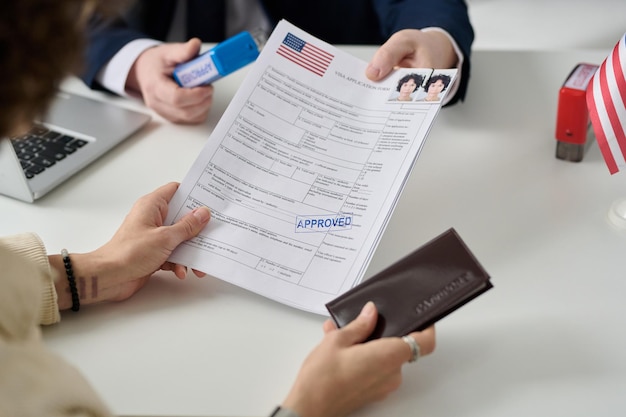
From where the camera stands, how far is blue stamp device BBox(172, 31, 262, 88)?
0.98m

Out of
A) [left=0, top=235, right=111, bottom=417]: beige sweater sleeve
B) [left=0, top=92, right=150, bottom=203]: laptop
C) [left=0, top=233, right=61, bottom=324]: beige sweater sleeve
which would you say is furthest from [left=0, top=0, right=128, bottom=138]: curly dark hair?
[left=0, top=92, right=150, bottom=203]: laptop

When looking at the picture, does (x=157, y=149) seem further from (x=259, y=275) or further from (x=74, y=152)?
(x=259, y=275)

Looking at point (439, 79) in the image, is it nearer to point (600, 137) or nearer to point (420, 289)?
point (600, 137)

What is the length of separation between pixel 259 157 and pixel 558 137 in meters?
0.38

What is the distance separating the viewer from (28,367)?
0.58 meters

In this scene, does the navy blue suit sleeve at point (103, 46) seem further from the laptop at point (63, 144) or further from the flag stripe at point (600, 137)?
the flag stripe at point (600, 137)

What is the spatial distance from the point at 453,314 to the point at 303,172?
233mm

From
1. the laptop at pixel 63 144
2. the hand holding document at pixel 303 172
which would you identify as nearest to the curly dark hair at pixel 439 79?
the hand holding document at pixel 303 172

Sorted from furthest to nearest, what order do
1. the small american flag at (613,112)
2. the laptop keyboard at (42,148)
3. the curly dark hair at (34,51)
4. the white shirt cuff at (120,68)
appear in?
the white shirt cuff at (120,68) → the laptop keyboard at (42,148) → the small american flag at (613,112) → the curly dark hair at (34,51)

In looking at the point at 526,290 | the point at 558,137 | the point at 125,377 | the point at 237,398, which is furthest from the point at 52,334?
the point at 558,137

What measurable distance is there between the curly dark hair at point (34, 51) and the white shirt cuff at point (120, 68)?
662 millimetres

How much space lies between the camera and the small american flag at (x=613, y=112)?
2.79 ft

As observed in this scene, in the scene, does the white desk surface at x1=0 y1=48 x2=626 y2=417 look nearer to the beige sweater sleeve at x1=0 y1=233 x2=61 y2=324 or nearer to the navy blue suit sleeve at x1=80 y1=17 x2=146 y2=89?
the beige sweater sleeve at x1=0 y1=233 x2=61 y2=324

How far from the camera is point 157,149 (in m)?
1.03
